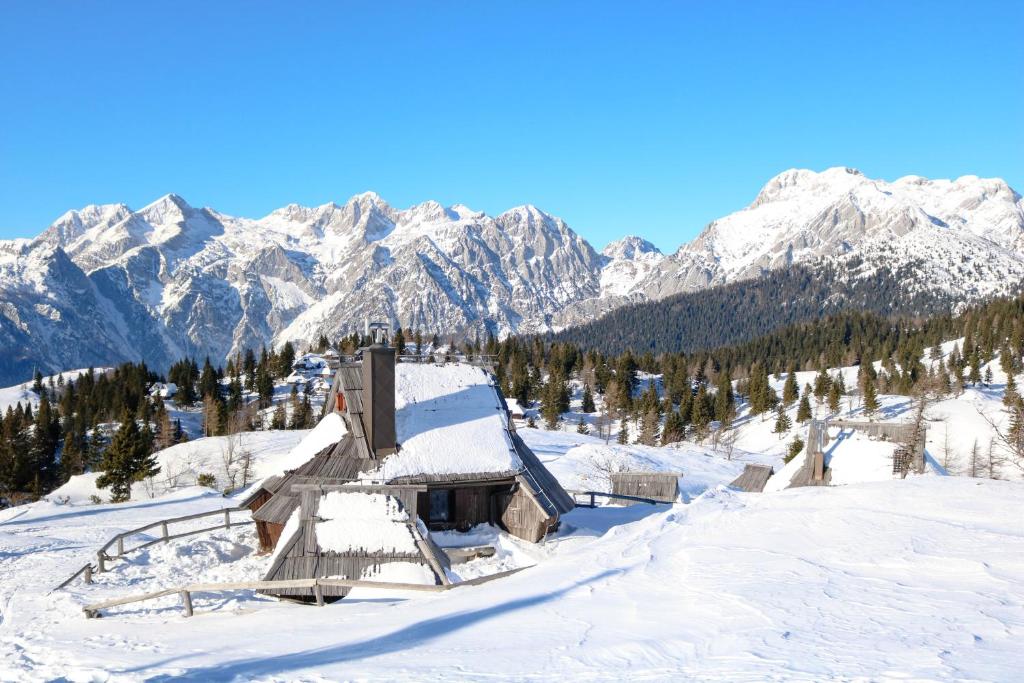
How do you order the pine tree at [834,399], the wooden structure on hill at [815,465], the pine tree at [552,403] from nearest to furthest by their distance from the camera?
1. the wooden structure on hill at [815,465]
2. the pine tree at [552,403]
3. the pine tree at [834,399]

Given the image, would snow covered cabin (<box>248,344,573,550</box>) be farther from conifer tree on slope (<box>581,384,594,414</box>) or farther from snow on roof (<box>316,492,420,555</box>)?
conifer tree on slope (<box>581,384,594,414</box>)

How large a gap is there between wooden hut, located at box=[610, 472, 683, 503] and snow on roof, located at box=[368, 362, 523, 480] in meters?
19.2

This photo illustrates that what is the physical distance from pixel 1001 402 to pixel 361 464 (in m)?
91.2

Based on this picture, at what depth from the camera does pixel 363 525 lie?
66.1ft

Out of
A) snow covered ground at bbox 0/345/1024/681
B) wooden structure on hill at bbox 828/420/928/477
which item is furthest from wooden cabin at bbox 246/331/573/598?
wooden structure on hill at bbox 828/420/928/477

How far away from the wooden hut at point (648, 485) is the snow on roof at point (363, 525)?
24900mm

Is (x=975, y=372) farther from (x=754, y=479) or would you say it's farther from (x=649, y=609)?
(x=649, y=609)

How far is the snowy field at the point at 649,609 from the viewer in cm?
976

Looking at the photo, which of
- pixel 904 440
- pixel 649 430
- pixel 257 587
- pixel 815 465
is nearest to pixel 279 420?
pixel 649 430

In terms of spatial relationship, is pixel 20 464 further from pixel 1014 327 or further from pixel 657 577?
pixel 1014 327

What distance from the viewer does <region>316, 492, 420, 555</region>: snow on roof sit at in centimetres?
1983

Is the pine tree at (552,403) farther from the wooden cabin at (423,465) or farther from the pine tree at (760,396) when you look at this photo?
the wooden cabin at (423,465)

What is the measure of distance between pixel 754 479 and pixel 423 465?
3039cm

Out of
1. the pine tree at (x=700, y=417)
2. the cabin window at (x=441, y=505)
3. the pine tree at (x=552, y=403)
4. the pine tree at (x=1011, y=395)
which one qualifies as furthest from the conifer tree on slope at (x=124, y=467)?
the pine tree at (x=1011, y=395)
